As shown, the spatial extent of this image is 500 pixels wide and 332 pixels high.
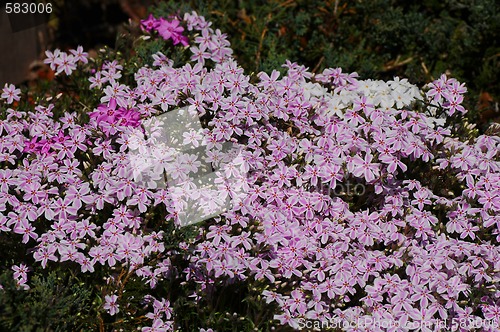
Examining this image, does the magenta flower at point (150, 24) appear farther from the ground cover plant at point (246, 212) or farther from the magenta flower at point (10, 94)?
the magenta flower at point (10, 94)

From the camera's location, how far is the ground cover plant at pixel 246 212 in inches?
139

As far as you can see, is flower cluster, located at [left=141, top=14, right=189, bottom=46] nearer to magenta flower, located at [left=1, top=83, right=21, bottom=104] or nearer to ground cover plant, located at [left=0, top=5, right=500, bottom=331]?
ground cover plant, located at [left=0, top=5, right=500, bottom=331]

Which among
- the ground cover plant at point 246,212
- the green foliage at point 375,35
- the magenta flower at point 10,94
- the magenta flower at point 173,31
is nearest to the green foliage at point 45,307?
the ground cover plant at point 246,212

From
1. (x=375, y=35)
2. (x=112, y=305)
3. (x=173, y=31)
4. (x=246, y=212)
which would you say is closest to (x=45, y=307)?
(x=112, y=305)

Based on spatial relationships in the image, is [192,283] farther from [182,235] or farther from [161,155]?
[161,155]

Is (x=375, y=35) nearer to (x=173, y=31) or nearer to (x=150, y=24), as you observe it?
(x=173, y=31)

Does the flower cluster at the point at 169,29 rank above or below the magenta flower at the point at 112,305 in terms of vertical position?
above

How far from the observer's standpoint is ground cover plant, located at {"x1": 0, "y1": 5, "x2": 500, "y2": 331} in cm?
354

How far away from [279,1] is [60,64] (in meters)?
2.45

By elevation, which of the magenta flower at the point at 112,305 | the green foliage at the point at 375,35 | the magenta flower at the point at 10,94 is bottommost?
the magenta flower at the point at 112,305

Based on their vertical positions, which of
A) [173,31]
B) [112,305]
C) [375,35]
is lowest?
[112,305]

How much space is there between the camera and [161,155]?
3709 mm

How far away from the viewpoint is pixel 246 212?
12.0 feet

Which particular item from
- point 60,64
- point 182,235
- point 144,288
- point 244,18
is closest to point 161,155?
point 182,235
